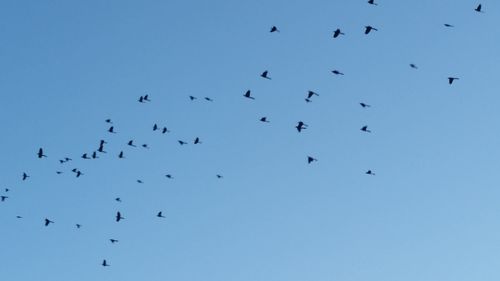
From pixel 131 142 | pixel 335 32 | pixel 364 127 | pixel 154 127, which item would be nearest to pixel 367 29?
pixel 335 32

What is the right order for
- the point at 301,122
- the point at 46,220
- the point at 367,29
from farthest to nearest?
the point at 46,220, the point at 301,122, the point at 367,29

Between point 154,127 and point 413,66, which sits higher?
point 413,66

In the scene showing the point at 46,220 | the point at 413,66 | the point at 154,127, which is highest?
the point at 413,66

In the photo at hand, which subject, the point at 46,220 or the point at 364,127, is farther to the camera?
the point at 46,220

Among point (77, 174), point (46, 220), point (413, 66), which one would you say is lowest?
point (46, 220)

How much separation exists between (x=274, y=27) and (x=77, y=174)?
23530 mm

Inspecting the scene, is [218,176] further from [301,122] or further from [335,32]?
[335,32]

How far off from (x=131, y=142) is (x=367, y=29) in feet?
81.8

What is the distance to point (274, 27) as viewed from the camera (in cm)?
6012

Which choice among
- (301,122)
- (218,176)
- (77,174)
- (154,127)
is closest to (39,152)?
(77,174)

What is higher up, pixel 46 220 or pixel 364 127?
pixel 364 127

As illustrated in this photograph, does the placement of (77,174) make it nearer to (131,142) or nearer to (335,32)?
(131,142)

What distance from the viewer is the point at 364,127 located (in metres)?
66.4

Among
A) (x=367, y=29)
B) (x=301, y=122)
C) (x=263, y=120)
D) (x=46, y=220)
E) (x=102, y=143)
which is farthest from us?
(x=46, y=220)
